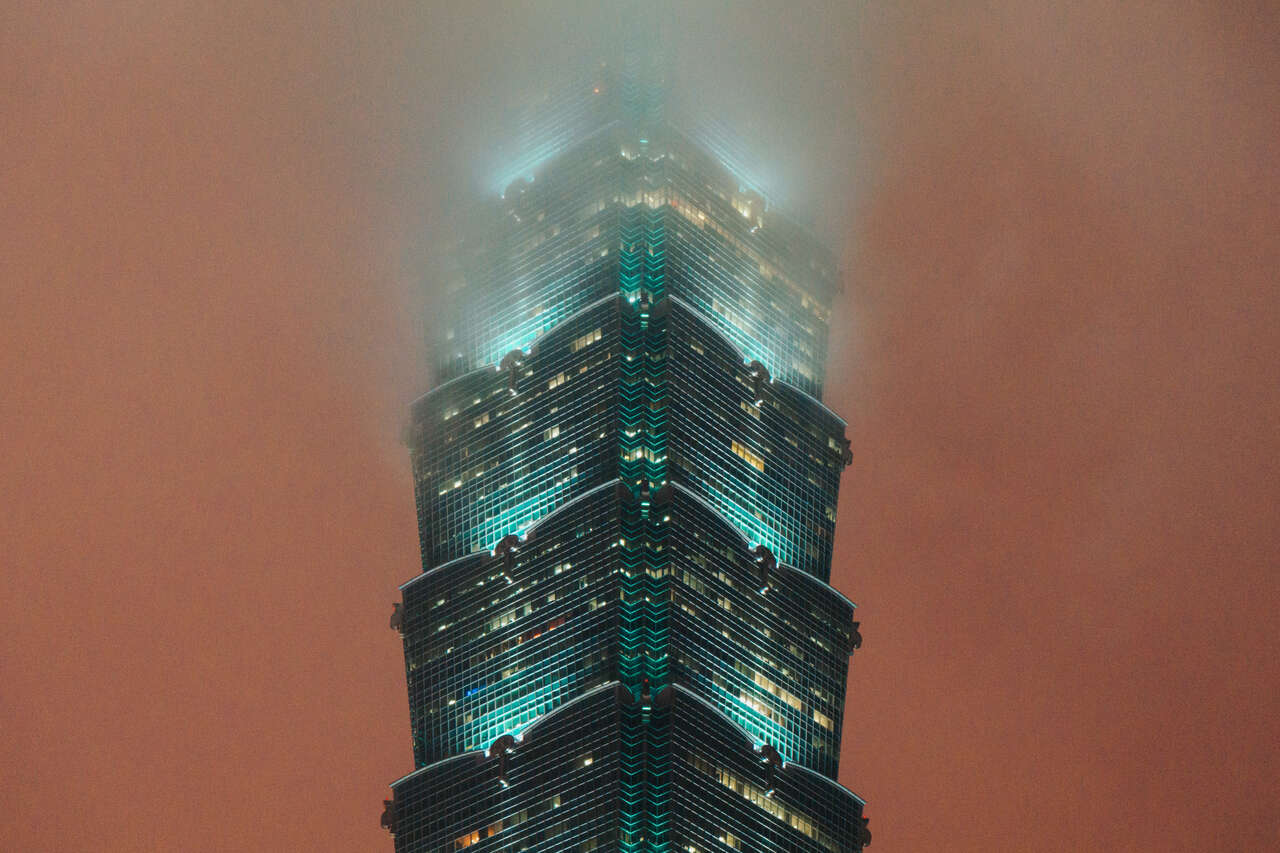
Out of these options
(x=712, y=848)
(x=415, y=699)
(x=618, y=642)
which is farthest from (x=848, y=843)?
(x=415, y=699)

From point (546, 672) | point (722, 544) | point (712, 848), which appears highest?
point (722, 544)

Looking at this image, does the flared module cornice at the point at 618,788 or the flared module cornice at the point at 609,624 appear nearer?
the flared module cornice at the point at 618,788

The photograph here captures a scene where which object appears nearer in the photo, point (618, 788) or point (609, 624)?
point (618, 788)

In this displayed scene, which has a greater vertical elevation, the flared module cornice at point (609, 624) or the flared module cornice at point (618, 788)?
the flared module cornice at point (609, 624)

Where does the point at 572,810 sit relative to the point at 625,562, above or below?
below

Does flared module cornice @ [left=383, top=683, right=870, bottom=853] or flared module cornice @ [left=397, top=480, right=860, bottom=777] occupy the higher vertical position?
flared module cornice @ [left=397, top=480, right=860, bottom=777]

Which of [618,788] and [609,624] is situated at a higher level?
[609,624]

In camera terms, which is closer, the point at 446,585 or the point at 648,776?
the point at 648,776

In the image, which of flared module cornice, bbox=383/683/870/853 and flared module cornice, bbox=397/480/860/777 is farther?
flared module cornice, bbox=397/480/860/777

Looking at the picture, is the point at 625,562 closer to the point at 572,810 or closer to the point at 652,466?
the point at 652,466
